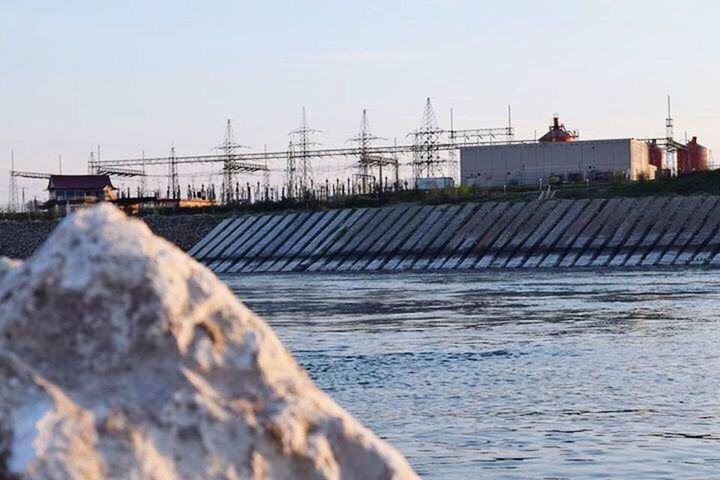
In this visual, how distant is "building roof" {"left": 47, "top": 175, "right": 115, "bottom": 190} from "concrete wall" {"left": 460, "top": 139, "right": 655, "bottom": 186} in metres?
44.2

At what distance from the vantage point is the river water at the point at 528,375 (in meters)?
8.81

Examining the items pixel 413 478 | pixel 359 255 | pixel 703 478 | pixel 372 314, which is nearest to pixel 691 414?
pixel 703 478

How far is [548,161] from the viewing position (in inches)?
2997

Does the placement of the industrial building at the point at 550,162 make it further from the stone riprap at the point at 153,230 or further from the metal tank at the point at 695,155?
the stone riprap at the point at 153,230

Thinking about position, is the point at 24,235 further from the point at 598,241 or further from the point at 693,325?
the point at 693,325

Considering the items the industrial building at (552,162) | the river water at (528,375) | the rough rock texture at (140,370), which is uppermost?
the industrial building at (552,162)

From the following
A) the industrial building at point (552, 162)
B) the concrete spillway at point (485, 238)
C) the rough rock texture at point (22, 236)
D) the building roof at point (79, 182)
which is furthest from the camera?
the building roof at point (79, 182)

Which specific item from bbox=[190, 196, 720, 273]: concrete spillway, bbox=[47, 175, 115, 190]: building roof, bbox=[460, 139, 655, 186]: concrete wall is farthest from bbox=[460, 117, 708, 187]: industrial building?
bbox=[47, 175, 115, 190]: building roof

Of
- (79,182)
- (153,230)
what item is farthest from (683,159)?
(79,182)

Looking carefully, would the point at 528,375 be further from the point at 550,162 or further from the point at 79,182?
the point at 79,182

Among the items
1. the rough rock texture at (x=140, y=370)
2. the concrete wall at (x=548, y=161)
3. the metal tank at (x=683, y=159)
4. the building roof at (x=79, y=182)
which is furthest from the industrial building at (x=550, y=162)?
the rough rock texture at (x=140, y=370)

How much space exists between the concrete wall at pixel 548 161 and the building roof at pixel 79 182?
4417 cm

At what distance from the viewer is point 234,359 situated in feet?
9.49

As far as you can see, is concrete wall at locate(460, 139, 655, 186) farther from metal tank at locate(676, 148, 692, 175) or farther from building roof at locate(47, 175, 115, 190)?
building roof at locate(47, 175, 115, 190)
